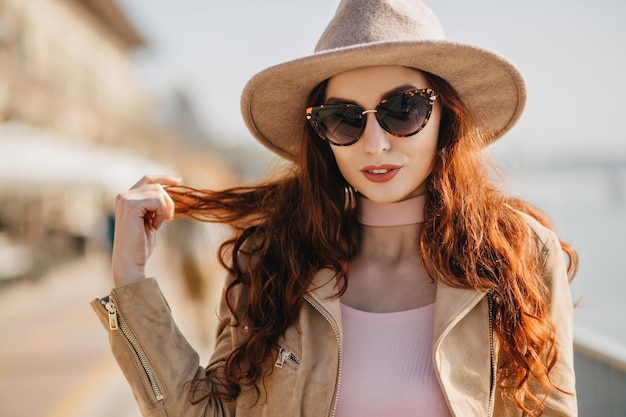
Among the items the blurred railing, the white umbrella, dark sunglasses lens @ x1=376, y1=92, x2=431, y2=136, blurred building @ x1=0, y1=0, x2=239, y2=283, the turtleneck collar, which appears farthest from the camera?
blurred building @ x1=0, y1=0, x2=239, y2=283

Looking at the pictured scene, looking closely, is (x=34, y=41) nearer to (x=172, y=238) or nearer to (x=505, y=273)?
(x=172, y=238)

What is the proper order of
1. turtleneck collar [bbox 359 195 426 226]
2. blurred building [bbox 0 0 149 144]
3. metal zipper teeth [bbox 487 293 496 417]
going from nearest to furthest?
metal zipper teeth [bbox 487 293 496 417], turtleneck collar [bbox 359 195 426 226], blurred building [bbox 0 0 149 144]

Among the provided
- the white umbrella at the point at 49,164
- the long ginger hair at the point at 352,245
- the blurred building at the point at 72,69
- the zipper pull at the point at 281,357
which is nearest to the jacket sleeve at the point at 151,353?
the long ginger hair at the point at 352,245

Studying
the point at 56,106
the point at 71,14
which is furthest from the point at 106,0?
the point at 56,106

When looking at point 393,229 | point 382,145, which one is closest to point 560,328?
point 393,229

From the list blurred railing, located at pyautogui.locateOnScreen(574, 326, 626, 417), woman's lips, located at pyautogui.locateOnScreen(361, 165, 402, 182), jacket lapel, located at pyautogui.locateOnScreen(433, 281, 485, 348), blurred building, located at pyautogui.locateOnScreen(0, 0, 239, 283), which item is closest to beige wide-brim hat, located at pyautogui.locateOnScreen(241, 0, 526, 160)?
woman's lips, located at pyautogui.locateOnScreen(361, 165, 402, 182)

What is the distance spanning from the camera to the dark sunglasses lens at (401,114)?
77.5 inches

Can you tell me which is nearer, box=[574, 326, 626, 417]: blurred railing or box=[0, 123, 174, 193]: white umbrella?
box=[574, 326, 626, 417]: blurred railing

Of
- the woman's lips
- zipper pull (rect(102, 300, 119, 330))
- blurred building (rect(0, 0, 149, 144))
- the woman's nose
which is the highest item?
blurred building (rect(0, 0, 149, 144))

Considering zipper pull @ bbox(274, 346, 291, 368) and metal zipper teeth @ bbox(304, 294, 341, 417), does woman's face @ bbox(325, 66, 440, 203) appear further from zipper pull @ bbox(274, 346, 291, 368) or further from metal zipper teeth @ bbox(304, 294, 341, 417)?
zipper pull @ bbox(274, 346, 291, 368)

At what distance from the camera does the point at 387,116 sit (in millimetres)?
1973

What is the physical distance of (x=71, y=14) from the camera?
81.0ft

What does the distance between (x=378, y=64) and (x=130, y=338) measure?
1.11 meters

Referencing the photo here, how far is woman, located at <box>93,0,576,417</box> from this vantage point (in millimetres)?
1895
